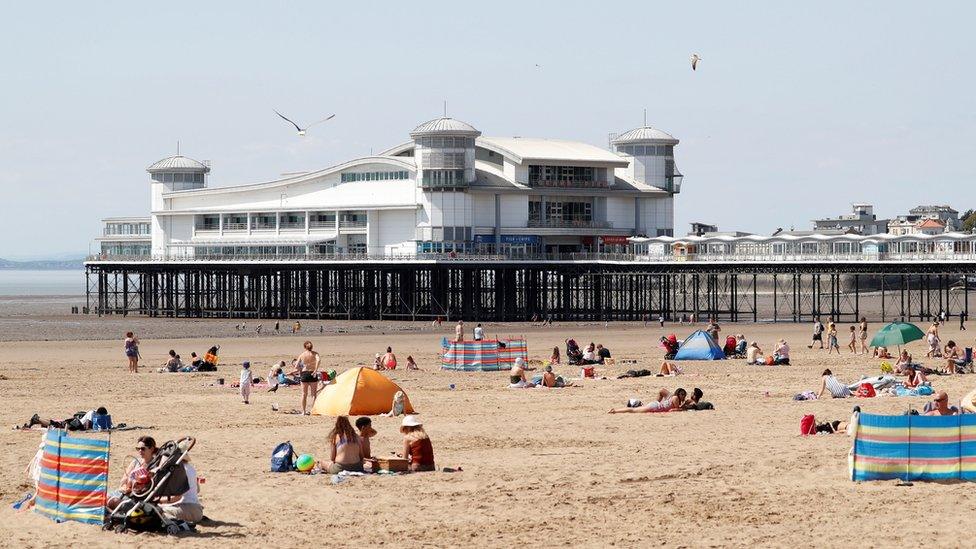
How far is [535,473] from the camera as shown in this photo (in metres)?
17.9

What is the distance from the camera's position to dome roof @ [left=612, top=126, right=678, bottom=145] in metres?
82.5

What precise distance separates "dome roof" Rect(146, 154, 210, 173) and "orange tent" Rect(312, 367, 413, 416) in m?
Result: 67.6

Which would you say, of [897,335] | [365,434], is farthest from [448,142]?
[365,434]

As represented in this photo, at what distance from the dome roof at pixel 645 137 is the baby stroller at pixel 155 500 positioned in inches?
2722

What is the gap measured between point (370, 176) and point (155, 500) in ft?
215

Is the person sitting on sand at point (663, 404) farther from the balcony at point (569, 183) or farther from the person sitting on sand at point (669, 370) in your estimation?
the balcony at point (569, 183)

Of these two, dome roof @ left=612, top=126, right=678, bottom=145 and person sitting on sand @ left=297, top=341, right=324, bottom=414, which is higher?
dome roof @ left=612, top=126, right=678, bottom=145

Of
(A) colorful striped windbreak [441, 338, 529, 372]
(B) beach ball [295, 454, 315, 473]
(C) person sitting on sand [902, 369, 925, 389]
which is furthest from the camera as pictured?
(A) colorful striped windbreak [441, 338, 529, 372]

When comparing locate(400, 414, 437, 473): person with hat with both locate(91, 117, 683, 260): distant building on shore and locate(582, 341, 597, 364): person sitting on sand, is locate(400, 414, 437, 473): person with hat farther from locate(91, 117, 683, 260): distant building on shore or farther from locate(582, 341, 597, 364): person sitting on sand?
locate(91, 117, 683, 260): distant building on shore

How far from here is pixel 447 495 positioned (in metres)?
16.5

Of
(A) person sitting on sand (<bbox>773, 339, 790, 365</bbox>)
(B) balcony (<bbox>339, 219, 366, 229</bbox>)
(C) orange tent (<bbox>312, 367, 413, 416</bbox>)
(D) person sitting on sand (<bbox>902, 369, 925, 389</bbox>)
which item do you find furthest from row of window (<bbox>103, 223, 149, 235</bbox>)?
(D) person sitting on sand (<bbox>902, 369, 925, 389</bbox>)

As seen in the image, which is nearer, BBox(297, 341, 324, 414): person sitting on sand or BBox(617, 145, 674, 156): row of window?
BBox(297, 341, 324, 414): person sitting on sand

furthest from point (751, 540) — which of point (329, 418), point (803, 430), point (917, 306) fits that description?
point (917, 306)

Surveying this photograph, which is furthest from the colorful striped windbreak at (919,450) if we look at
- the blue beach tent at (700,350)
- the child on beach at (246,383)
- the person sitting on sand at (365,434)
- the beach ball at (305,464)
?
the blue beach tent at (700,350)
